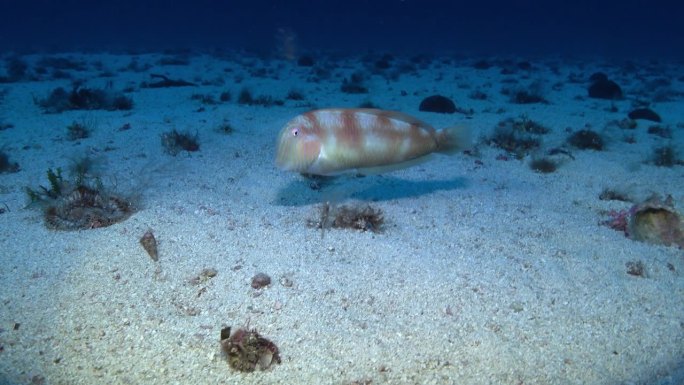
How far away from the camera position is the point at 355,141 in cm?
425

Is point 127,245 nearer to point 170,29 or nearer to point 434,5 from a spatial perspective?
point 170,29

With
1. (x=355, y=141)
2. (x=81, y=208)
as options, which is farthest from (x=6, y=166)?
(x=355, y=141)

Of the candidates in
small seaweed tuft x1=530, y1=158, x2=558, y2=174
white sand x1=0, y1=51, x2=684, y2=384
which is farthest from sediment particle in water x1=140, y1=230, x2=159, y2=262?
small seaweed tuft x1=530, y1=158, x2=558, y2=174

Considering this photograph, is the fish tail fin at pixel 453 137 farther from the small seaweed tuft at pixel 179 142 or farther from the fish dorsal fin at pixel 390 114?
the small seaweed tuft at pixel 179 142

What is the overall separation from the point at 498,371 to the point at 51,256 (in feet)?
15.3

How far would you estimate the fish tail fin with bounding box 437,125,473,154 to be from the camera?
4.84 meters

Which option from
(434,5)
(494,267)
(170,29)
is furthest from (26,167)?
(434,5)

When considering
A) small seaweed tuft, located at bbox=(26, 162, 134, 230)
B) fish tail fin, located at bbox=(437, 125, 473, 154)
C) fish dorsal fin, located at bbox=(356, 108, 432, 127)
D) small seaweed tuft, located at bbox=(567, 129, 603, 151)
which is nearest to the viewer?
fish dorsal fin, located at bbox=(356, 108, 432, 127)

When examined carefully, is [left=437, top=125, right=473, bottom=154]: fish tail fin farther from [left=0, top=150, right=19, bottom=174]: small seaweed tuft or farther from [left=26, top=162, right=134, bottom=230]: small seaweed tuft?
[left=0, top=150, right=19, bottom=174]: small seaweed tuft

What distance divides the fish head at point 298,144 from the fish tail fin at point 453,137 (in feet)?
5.25

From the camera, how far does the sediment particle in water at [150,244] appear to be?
446 cm

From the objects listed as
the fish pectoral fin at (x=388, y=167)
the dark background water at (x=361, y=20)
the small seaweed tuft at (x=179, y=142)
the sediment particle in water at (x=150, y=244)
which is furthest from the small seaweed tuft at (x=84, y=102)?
the dark background water at (x=361, y=20)

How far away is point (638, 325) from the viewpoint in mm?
3760

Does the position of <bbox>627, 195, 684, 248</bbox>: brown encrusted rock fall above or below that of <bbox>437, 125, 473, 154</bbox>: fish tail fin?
below
